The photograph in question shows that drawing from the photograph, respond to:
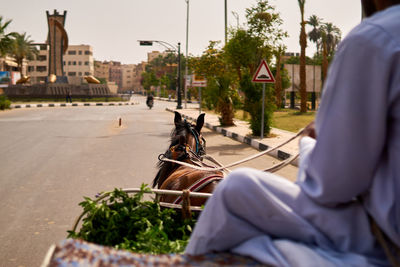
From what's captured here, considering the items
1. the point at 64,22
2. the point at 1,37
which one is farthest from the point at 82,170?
the point at 64,22

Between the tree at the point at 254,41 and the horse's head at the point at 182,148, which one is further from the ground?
the tree at the point at 254,41

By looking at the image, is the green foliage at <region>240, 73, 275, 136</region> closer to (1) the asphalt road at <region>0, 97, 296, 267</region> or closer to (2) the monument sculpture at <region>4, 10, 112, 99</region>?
(1) the asphalt road at <region>0, 97, 296, 267</region>

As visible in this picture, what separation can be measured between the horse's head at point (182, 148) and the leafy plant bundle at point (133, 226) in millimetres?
1158

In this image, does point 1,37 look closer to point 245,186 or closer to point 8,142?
point 8,142

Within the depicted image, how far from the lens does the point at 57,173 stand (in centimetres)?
805

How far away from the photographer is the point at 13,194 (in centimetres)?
634

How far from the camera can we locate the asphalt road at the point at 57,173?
A: 4.53m

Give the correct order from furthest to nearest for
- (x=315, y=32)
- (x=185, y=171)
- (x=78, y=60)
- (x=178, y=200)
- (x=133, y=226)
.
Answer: (x=78, y=60), (x=315, y=32), (x=185, y=171), (x=178, y=200), (x=133, y=226)

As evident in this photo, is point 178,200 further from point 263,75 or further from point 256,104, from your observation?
point 256,104

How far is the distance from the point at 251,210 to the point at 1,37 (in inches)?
2211

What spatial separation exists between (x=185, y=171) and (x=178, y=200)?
59 cm

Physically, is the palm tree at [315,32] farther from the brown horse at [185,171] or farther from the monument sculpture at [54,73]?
the brown horse at [185,171]

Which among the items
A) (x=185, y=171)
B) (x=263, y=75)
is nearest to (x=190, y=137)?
(x=185, y=171)

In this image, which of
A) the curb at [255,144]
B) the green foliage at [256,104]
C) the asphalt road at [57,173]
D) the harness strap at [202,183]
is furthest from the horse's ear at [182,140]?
Result: the green foliage at [256,104]
